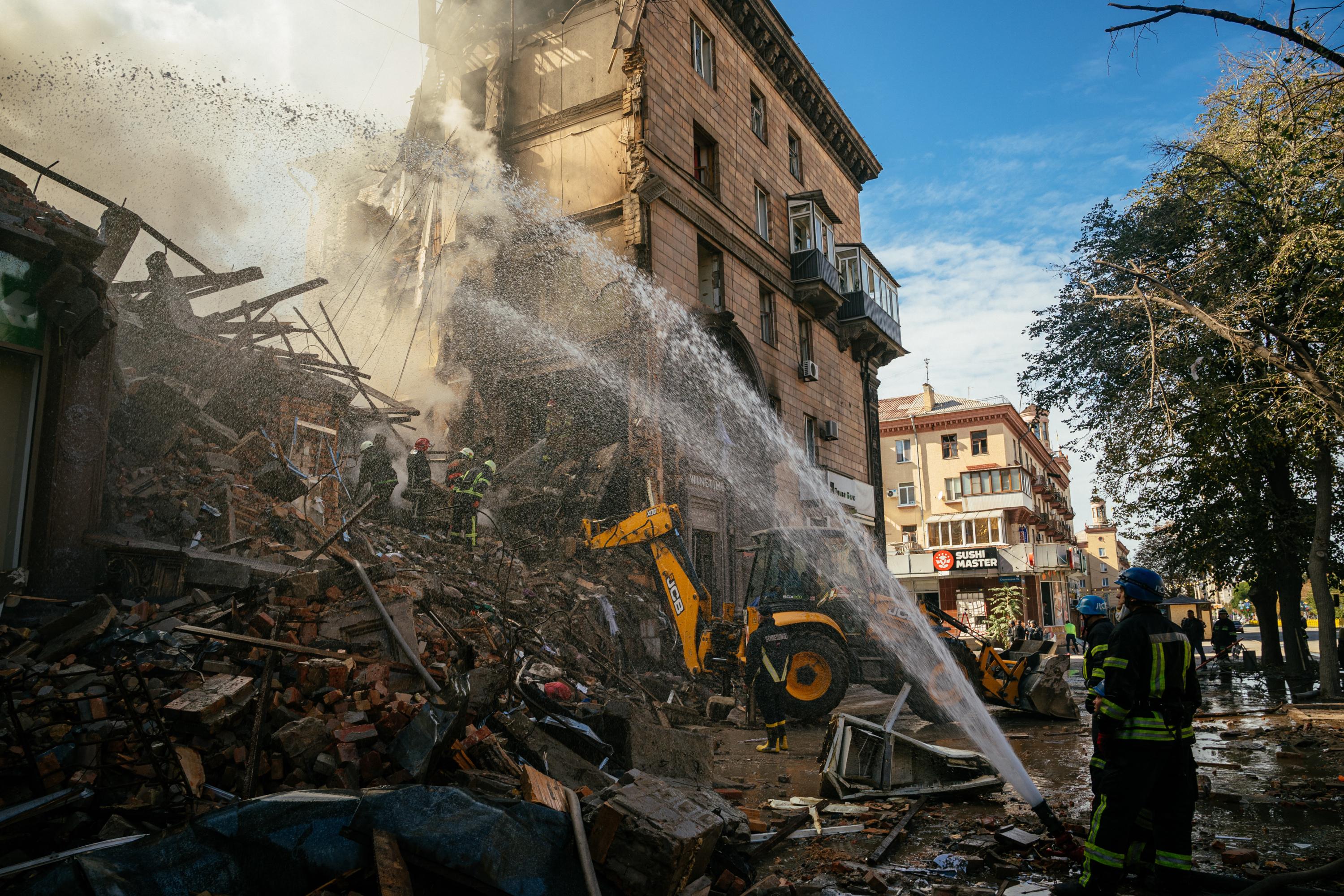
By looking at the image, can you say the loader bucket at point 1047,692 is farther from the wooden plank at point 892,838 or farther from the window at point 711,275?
the window at point 711,275

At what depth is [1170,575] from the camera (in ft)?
62.3

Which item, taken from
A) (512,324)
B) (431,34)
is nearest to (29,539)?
(512,324)

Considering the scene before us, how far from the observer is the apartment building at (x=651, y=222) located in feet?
55.0

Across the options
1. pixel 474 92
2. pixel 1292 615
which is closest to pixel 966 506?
pixel 1292 615

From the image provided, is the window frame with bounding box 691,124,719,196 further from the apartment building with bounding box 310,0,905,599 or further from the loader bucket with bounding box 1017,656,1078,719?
the loader bucket with bounding box 1017,656,1078,719

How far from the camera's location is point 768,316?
2188 cm

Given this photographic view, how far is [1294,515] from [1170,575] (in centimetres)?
428

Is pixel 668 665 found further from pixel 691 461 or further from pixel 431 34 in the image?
pixel 431 34

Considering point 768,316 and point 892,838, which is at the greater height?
point 768,316

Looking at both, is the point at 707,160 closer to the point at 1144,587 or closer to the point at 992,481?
the point at 1144,587

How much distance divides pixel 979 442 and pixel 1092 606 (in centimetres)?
4064

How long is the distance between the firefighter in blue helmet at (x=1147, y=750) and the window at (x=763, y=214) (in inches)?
749

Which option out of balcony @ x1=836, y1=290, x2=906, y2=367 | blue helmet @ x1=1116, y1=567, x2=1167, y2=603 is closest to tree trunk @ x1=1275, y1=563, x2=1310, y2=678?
balcony @ x1=836, y1=290, x2=906, y2=367

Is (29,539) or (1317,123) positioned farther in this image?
(1317,123)
